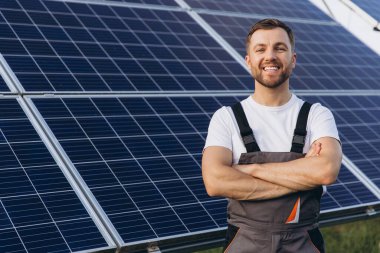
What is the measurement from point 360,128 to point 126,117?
4654 millimetres

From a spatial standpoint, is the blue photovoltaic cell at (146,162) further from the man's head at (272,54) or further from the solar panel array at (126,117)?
the man's head at (272,54)

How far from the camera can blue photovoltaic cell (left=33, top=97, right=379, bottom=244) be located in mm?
7422

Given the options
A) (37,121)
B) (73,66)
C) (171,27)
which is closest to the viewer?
(37,121)

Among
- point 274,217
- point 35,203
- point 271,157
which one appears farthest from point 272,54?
point 35,203

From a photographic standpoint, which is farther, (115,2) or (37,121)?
(115,2)

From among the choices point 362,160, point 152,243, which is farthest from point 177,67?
point 152,243

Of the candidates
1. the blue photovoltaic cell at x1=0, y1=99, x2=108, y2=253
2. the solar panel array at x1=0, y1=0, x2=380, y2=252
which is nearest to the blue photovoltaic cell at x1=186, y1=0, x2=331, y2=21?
the solar panel array at x1=0, y1=0, x2=380, y2=252

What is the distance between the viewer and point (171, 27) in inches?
484

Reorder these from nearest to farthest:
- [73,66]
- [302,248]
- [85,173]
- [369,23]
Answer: [302,248] → [85,173] → [73,66] → [369,23]

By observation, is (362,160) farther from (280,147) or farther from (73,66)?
(280,147)

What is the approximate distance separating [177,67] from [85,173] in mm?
3858

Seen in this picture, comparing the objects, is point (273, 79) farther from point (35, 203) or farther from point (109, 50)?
point (109, 50)

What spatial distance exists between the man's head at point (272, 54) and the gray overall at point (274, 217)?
1.01ft

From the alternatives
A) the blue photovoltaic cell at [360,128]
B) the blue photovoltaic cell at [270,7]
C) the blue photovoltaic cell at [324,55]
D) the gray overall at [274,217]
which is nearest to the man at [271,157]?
the gray overall at [274,217]
